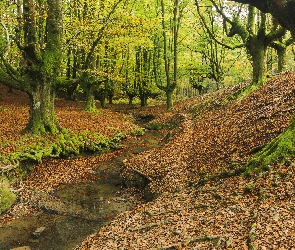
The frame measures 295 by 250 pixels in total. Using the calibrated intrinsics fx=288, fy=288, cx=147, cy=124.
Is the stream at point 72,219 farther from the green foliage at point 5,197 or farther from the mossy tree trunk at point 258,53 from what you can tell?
the mossy tree trunk at point 258,53

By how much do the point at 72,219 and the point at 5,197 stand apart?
273 cm

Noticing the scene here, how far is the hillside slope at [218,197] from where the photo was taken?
21.1ft

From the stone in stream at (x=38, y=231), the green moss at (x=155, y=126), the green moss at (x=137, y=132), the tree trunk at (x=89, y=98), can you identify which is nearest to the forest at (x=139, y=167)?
the stone in stream at (x=38, y=231)

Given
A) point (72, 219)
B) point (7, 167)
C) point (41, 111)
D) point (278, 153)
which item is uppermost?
point (41, 111)

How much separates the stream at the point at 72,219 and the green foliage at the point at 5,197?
814 millimetres

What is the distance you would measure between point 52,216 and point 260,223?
7669 mm

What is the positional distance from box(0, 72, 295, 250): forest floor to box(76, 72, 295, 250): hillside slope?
0.07 ft

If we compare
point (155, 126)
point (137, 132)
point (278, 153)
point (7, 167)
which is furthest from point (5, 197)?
point (155, 126)

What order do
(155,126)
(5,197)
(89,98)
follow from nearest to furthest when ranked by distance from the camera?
(5,197)
(89,98)
(155,126)

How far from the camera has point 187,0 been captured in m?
31.4

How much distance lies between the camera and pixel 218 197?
337 inches

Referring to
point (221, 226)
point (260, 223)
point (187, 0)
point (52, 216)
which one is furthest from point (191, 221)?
point (187, 0)

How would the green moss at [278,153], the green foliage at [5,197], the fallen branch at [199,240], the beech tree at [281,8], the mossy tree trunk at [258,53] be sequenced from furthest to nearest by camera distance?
the mossy tree trunk at [258,53] < the green foliage at [5,197] < the green moss at [278,153] < the fallen branch at [199,240] < the beech tree at [281,8]

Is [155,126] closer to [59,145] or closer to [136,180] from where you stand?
[59,145]
